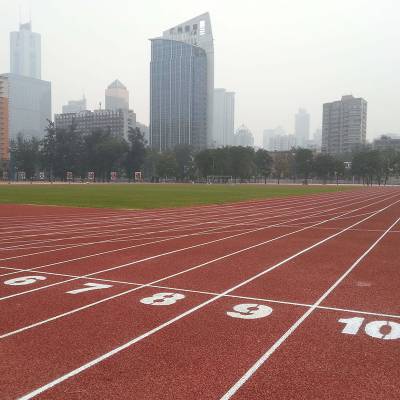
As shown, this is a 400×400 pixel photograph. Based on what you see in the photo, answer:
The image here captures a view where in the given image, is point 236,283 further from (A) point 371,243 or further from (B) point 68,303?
(A) point 371,243

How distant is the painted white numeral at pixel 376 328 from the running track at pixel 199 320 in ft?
0.06

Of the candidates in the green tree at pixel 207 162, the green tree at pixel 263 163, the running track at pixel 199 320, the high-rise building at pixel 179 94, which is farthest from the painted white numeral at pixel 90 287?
the high-rise building at pixel 179 94

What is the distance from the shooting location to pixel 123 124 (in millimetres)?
161500

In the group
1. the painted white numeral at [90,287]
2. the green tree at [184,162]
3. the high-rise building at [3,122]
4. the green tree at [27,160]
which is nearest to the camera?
the painted white numeral at [90,287]

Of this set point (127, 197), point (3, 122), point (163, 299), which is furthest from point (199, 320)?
point (3, 122)

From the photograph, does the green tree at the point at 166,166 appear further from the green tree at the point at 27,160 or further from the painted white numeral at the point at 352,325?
the painted white numeral at the point at 352,325

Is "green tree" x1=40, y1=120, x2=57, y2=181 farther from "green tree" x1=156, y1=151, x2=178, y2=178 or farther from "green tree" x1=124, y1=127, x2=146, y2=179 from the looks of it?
"green tree" x1=156, y1=151, x2=178, y2=178

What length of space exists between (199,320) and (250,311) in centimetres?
70

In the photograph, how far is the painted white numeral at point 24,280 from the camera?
6.99 m

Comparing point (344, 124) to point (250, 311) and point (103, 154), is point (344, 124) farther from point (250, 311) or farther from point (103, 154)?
point (250, 311)

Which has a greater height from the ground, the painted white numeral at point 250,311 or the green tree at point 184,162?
the green tree at point 184,162

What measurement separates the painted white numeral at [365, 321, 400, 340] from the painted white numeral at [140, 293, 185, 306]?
2.39 meters

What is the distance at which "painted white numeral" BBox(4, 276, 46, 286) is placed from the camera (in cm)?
699

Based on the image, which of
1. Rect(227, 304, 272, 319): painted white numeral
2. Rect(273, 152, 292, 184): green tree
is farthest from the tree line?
Rect(227, 304, 272, 319): painted white numeral
